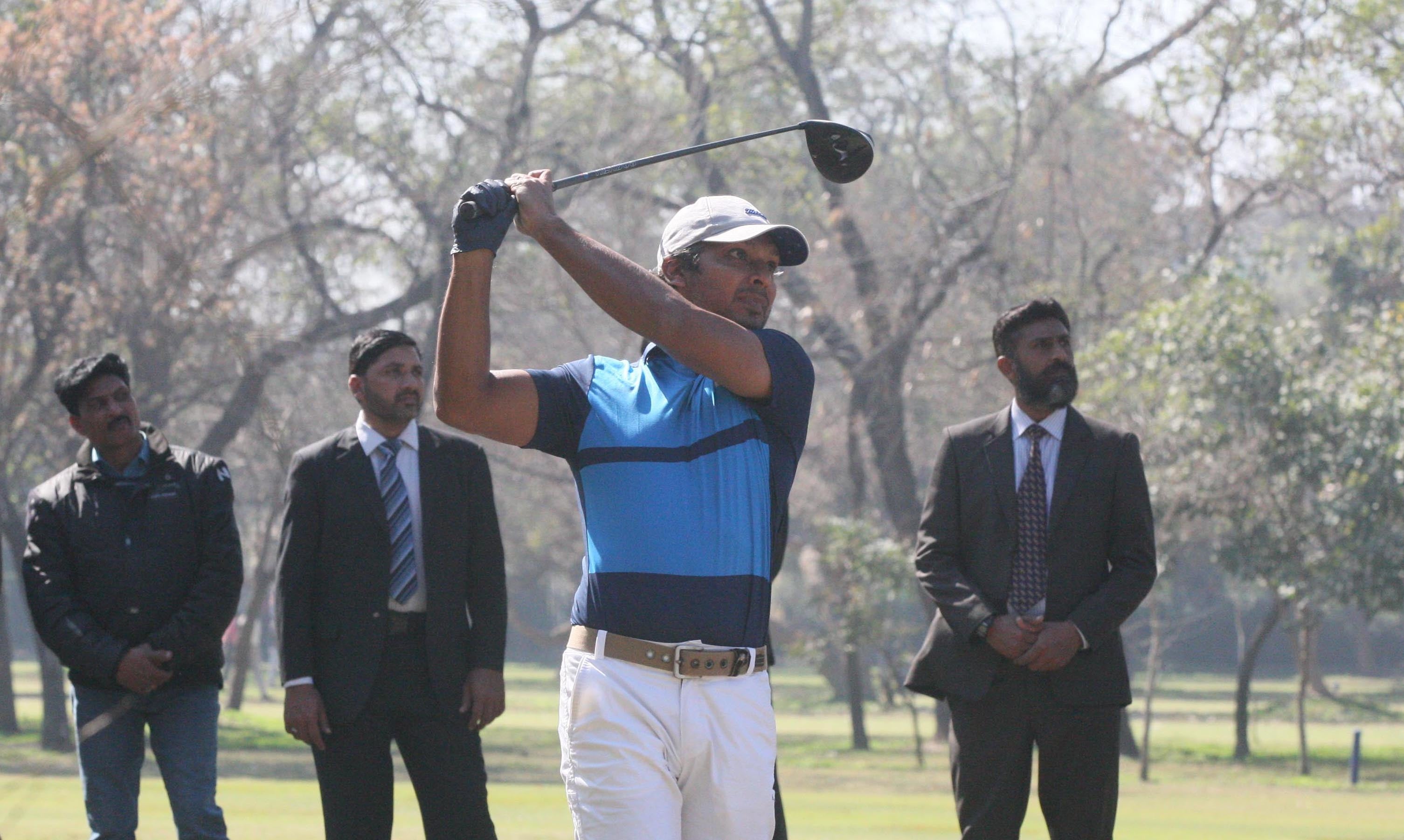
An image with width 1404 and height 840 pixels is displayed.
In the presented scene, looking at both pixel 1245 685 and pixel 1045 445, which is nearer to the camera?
pixel 1045 445

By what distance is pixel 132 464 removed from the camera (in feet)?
21.5

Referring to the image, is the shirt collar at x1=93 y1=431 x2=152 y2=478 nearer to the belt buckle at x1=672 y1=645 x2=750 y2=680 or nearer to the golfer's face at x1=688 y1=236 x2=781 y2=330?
the golfer's face at x1=688 y1=236 x2=781 y2=330

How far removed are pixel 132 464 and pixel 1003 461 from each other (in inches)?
131

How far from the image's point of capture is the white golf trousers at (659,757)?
3.78 meters

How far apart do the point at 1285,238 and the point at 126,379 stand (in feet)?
126

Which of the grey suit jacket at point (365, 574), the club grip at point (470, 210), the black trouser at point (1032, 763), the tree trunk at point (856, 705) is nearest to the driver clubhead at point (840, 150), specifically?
the club grip at point (470, 210)

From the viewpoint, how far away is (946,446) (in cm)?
636

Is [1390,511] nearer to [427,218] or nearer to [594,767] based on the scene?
[427,218]

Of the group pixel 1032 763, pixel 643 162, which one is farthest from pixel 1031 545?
pixel 643 162

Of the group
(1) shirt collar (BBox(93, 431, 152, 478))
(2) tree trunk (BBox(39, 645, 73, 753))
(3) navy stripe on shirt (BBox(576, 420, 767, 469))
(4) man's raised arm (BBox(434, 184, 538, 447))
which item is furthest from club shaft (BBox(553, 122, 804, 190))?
(2) tree trunk (BBox(39, 645, 73, 753))

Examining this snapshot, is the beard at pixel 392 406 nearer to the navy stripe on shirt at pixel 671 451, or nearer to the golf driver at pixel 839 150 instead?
the golf driver at pixel 839 150

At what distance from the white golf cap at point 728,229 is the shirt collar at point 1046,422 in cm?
239

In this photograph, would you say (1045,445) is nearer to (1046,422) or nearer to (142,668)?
(1046,422)

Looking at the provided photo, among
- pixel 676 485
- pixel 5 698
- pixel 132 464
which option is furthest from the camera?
pixel 5 698
